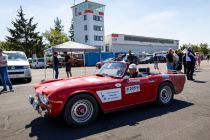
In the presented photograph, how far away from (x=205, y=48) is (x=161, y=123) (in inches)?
3692

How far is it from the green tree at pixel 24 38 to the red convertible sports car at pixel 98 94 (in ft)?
154

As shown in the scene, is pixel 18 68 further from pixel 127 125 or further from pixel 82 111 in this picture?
pixel 127 125

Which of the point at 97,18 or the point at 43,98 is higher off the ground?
the point at 97,18

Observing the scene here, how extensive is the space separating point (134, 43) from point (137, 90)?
193ft

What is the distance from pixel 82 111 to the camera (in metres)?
4.44

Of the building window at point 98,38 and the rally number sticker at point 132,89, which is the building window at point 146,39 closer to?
the building window at point 98,38

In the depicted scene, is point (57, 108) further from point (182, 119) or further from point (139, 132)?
point (182, 119)

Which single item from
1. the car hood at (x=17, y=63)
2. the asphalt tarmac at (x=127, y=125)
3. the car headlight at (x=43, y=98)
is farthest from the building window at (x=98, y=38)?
the car headlight at (x=43, y=98)

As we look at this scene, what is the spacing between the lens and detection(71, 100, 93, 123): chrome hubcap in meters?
4.36

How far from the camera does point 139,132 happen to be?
4.00 metres

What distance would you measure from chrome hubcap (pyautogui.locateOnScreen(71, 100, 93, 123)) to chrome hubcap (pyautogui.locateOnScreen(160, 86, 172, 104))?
7.31 feet

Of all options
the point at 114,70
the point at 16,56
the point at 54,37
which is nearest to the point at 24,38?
the point at 54,37

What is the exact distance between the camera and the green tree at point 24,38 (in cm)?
4891

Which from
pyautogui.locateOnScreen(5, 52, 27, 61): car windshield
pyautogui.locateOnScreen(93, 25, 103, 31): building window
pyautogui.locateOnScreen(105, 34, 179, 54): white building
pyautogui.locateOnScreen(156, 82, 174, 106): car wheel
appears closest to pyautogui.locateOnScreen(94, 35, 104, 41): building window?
pyautogui.locateOnScreen(93, 25, 103, 31): building window
